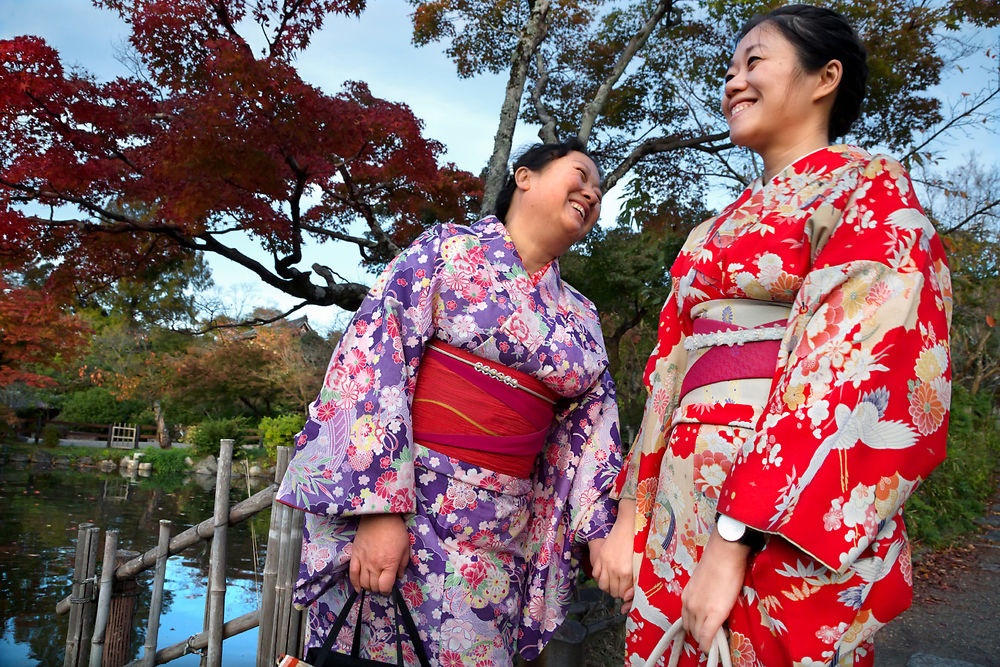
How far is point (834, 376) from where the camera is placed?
1.02 meters

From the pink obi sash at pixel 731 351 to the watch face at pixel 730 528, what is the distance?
0.87 feet

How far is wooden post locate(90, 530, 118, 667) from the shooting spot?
11.0 feet

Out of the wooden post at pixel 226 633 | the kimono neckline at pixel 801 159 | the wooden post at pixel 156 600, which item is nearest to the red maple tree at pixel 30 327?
the wooden post at pixel 156 600

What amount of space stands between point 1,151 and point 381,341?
15.5 feet

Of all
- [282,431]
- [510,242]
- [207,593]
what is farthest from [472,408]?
[282,431]

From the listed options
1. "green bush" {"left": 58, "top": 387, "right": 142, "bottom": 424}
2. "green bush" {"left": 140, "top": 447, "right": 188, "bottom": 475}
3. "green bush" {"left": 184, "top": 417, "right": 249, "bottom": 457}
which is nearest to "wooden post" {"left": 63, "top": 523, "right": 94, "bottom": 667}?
"green bush" {"left": 184, "top": 417, "right": 249, "bottom": 457}

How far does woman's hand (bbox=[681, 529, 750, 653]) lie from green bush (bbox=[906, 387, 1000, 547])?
708 centimetres

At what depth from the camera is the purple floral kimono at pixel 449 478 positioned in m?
1.60

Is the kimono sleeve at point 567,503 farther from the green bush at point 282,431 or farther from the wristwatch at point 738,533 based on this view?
the green bush at point 282,431

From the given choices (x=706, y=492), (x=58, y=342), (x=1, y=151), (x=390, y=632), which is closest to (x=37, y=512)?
(x=58, y=342)

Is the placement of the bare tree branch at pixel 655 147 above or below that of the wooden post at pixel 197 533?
above

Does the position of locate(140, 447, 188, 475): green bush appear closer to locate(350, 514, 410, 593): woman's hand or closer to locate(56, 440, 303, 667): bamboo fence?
locate(56, 440, 303, 667): bamboo fence

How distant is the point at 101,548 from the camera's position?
789cm

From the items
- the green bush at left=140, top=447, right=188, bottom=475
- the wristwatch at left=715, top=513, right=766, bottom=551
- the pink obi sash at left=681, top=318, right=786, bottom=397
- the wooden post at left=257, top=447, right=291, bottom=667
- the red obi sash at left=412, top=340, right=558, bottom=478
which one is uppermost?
the pink obi sash at left=681, top=318, right=786, bottom=397
